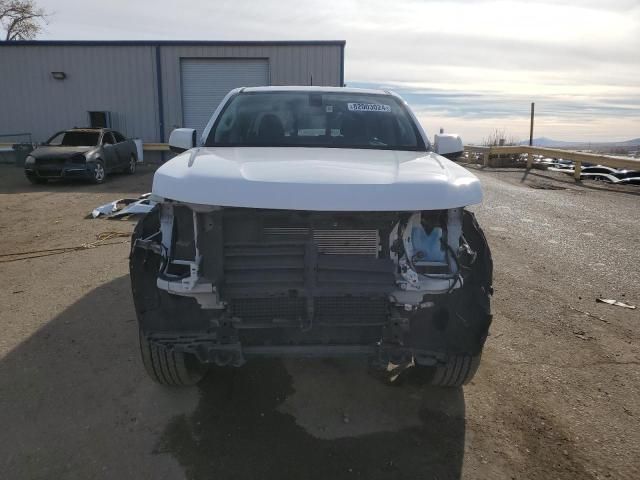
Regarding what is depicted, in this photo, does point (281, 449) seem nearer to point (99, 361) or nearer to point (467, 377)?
point (467, 377)

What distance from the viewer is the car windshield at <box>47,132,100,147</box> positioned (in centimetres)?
1400

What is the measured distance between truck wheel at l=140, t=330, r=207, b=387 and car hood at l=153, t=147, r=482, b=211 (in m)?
0.94

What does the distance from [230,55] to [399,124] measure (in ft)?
57.3

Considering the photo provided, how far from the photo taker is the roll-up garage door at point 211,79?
2042cm

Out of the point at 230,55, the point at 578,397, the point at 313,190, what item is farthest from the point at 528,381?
the point at 230,55

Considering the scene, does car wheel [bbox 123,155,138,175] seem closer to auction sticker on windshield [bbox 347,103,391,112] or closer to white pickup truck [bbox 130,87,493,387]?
auction sticker on windshield [bbox 347,103,391,112]

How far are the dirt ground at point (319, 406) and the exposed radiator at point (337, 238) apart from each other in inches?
42.3

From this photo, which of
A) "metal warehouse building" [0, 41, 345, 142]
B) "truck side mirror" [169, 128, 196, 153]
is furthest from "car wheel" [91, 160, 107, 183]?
"truck side mirror" [169, 128, 196, 153]

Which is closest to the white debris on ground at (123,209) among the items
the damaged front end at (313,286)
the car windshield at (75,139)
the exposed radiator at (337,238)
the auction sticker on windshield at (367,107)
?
the car windshield at (75,139)

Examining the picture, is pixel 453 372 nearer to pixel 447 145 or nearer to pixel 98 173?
pixel 447 145

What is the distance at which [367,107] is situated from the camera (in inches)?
175

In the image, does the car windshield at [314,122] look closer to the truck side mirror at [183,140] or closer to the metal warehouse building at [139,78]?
the truck side mirror at [183,140]

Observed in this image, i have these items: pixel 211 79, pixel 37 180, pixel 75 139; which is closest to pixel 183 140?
pixel 37 180

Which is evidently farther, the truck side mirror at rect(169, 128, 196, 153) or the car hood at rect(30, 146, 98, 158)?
the car hood at rect(30, 146, 98, 158)
